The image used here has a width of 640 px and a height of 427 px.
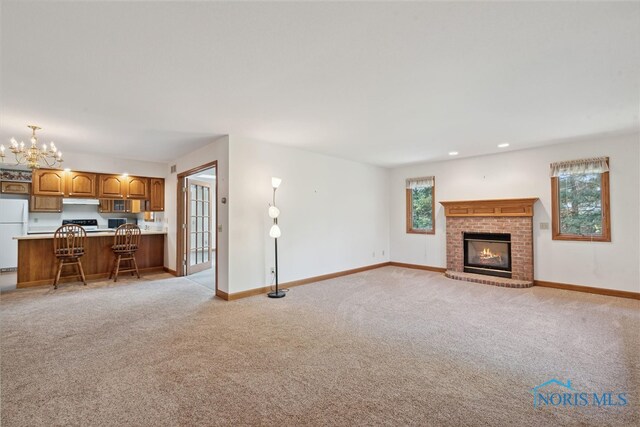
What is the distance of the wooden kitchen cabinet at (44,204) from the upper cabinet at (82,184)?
1455mm

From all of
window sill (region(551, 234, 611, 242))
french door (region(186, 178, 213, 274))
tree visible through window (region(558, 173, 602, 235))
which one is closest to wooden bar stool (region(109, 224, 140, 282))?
french door (region(186, 178, 213, 274))

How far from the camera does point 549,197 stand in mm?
4957

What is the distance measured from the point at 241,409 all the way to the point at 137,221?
704 centimetres

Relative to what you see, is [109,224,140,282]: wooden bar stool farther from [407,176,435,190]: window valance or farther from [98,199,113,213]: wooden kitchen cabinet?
[407,176,435,190]: window valance

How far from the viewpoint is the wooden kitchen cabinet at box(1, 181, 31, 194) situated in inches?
244

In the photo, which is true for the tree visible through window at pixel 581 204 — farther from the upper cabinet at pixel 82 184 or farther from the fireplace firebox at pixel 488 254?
the upper cabinet at pixel 82 184

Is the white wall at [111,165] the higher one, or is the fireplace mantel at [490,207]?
the white wall at [111,165]

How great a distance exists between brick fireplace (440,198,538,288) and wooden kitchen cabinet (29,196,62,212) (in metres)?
8.73

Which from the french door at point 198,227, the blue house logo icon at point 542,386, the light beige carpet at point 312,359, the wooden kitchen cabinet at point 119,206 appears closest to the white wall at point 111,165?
the french door at point 198,227

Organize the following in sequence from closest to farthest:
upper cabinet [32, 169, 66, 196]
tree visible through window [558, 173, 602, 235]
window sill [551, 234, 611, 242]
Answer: window sill [551, 234, 611, 242] → tree visible through window [558, 173, 602, 235] → upper cabinet [32, 169, 66, 196]

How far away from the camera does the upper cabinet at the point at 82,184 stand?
5559mm

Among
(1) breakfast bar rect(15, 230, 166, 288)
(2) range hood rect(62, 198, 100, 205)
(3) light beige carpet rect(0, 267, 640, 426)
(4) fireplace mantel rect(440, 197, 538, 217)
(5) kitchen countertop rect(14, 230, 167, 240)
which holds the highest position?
(2) range hood rect(62, 198, 100, 205)

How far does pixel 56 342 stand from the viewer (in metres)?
2.80

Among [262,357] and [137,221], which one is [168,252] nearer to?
[137,221]
